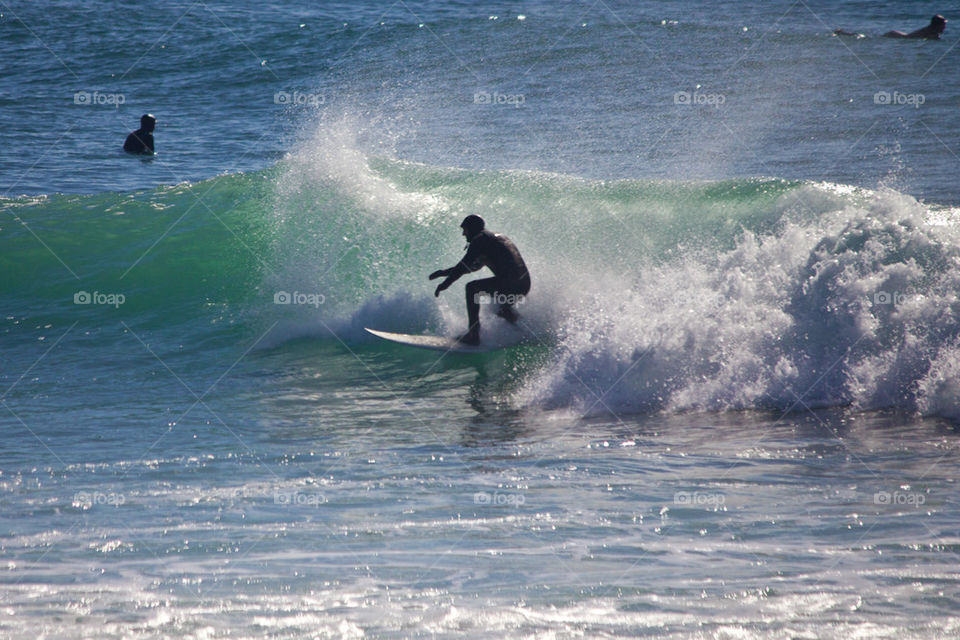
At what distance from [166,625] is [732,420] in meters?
4.90

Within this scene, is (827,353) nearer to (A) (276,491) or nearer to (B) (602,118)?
(A) (276,491)

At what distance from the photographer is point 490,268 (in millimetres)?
9703

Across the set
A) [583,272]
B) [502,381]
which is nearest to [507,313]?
[502,381]

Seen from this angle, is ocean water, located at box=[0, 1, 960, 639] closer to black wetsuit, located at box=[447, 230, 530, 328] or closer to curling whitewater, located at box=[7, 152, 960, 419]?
curling whitewater, located at box=[7, 152, 960, 419]

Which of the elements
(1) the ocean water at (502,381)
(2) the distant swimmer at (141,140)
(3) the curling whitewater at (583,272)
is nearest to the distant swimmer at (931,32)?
(1) the ocean water at (502,381)

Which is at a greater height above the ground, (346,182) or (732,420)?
(346,182)

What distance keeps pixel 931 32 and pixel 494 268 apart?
19645 millimetres

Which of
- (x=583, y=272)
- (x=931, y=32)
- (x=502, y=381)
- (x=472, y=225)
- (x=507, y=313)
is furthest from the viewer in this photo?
(x=931, y=32)

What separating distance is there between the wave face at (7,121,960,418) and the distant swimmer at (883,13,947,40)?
15228mm

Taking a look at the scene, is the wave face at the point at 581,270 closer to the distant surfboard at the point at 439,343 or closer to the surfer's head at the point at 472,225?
the distant surfboard at the point at 439,343

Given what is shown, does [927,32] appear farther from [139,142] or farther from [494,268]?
[139,142]

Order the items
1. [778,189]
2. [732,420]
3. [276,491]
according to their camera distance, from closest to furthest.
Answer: [276,491]
[732,420]
[778,189]

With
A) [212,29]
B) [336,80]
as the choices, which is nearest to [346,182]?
[336,80]

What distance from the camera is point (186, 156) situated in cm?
1978
